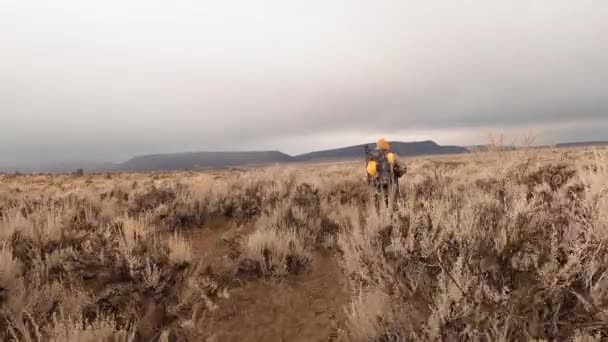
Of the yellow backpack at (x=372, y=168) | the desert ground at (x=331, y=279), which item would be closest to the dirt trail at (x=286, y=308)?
the desert ground at (x=331, y=279)

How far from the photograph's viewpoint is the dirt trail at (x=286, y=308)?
426cm

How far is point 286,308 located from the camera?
15.7ft

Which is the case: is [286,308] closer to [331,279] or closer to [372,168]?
[331,279]

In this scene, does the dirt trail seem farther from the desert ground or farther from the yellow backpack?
the yellow backpack

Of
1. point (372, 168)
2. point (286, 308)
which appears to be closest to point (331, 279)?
point (286, 308)

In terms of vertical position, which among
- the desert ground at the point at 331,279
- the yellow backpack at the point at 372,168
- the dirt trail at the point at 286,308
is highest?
the yellow backpack at the point at 372,168

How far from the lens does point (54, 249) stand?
17.6 feet

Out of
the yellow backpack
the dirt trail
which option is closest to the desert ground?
the dirt trail

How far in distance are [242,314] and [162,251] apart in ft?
4.55

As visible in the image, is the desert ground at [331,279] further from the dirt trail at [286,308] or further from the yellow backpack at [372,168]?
the yellow backpack at [372,168]

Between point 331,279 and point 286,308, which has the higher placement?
point 331,279

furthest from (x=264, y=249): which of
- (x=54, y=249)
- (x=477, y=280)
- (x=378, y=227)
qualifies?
(x=477, y=280)

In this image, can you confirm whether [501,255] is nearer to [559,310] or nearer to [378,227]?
[559,310]

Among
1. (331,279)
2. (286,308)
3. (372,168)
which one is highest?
(372,168)
